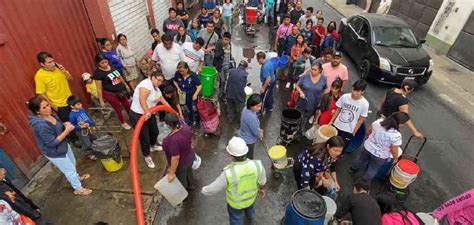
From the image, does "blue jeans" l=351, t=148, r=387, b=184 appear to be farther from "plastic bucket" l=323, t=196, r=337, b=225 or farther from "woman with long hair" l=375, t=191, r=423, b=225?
"plastic bucket" l=323, t=196, r=337, b=225

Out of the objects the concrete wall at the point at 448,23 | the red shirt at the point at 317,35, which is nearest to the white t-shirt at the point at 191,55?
the red shirt at the point at 317,35

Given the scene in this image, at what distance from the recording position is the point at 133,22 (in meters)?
8.80

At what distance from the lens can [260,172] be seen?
11.4 ft

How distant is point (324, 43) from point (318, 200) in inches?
246

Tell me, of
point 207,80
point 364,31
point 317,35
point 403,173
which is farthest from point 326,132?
point 364,31

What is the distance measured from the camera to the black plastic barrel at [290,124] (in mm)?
5746

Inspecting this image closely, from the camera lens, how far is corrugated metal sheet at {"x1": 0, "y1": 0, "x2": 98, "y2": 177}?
181 inches

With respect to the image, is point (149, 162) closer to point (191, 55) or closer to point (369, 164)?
point (191, 55)

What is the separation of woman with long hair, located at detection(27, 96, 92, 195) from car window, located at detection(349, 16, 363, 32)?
10.3 metres

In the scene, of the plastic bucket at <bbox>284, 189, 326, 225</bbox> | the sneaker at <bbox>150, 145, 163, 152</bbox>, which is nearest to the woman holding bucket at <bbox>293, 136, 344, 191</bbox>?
the plastic bucket at <bbox>284, 189, 326, 225</bbox>

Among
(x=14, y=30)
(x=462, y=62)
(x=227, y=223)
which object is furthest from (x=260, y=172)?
(x=462, y=62)

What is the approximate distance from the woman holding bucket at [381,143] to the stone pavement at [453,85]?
16.3 ft

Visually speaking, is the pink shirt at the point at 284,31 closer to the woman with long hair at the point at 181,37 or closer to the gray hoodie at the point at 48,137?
the woman with long hair at the point at 181,37

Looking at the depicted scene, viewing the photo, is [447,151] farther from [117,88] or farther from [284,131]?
[117,88]
